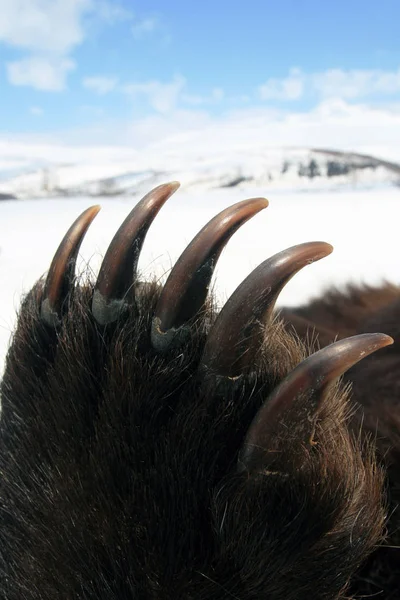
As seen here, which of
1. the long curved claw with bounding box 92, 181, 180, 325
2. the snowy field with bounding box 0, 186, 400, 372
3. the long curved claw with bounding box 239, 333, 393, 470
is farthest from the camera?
the snowy field with bounding box 0, 186, 400, 372

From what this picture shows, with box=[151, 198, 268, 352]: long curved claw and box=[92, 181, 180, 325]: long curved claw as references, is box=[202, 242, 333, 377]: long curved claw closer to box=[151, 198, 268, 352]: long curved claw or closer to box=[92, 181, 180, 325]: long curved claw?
box=[151, 198, 268, 352]: long curved claw

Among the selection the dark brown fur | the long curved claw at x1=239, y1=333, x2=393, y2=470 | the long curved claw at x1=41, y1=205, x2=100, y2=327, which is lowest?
the dark brown fur

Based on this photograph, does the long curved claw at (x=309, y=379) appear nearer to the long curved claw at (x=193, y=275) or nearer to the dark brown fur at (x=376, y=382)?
the long curved claw at (x=193, y=275)

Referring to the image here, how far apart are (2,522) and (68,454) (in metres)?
0.16

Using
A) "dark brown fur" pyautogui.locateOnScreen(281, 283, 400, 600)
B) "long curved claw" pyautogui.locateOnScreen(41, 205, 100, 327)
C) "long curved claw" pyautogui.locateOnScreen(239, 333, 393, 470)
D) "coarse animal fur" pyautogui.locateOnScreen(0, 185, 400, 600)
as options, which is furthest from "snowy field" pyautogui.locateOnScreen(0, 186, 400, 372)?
"long curved claw" pyautogui.locateOnScreen(239, 333, 393, 470)

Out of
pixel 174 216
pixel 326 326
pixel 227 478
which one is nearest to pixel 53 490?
pixel 227 478

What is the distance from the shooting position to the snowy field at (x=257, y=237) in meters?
1.55

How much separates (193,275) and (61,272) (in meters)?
0.24

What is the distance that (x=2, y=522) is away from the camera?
2.57 feet

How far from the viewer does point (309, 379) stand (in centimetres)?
59

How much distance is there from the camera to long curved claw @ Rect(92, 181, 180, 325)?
0.74m

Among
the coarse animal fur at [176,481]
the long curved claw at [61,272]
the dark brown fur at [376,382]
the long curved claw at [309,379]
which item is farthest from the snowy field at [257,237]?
the long curved claw at [309,379]

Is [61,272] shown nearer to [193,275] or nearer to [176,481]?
[193,275]

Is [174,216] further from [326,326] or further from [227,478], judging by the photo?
[227,478]
